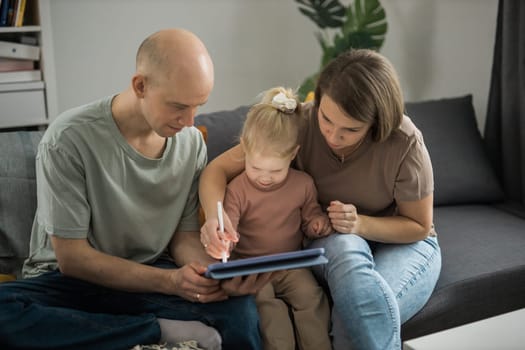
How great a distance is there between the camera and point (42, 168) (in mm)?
1917

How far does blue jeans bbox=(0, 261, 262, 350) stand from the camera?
180 centimetres

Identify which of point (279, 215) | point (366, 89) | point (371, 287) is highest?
point (366, 89)

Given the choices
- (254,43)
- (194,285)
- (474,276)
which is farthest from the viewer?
(254,43)

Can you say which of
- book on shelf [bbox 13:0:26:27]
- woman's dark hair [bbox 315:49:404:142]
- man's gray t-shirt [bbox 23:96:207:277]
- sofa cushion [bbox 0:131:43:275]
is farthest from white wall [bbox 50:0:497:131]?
woman's dark hair [bbox 315:49:404:142]

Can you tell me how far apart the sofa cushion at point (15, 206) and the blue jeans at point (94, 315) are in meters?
0.24

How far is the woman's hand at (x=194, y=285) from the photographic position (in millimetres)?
1851

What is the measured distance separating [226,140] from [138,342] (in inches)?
32.0

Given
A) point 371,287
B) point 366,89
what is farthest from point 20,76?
point 371,287

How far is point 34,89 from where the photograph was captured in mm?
2748

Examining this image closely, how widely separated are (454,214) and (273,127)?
1004 millimetres

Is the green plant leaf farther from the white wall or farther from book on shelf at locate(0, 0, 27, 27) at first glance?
book on shelf at locate(0, 0, 27, 27)

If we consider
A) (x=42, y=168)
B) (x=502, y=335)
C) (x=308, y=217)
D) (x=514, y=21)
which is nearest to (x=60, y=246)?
(x=42, y=168)

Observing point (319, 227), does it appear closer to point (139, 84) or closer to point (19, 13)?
point (139, 84)

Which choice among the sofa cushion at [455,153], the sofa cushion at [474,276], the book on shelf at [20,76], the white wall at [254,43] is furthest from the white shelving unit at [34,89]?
the sofa cushion at [474,276]
